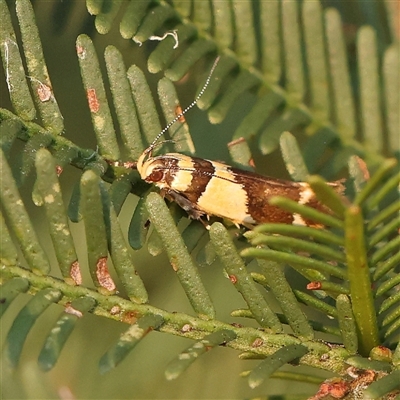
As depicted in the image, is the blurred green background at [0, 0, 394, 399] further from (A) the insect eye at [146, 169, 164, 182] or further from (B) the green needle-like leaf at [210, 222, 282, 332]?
(B) the green needle-like leaf at [210, 222, 282, 332]

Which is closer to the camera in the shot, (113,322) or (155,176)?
(155,176)

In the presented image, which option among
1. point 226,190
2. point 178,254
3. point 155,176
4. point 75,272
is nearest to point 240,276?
point 178,254

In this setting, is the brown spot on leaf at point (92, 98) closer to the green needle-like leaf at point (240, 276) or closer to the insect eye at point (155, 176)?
the insect eye at point (155, 176)

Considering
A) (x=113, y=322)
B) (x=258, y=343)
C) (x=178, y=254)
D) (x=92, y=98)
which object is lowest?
(x=113, y=322)

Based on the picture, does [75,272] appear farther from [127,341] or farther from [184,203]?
[184,203]

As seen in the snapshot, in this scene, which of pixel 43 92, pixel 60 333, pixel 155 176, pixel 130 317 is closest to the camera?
pixel 60 333

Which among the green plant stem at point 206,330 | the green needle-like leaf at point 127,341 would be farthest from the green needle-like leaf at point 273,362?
the green needle-like leaf at point 127,341

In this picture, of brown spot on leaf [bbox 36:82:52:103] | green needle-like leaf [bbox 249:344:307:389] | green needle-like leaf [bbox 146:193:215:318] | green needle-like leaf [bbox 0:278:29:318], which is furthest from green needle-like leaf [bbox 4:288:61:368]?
brown spot on leaf [bbox 36:82:52:103]

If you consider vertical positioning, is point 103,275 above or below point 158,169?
below

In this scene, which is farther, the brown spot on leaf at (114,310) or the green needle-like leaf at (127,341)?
the brown spot on leaf at (114,310)
